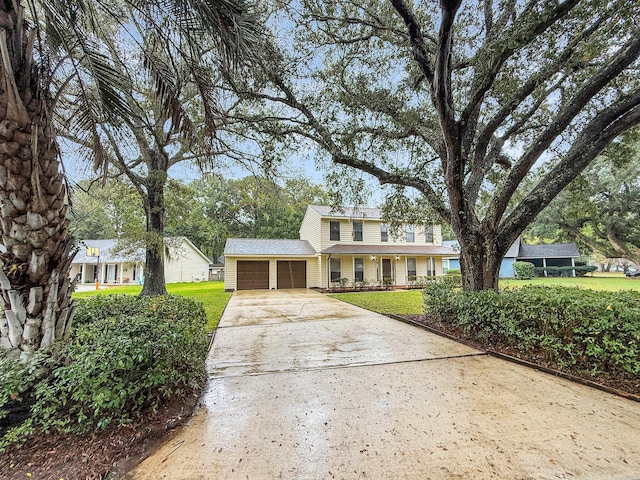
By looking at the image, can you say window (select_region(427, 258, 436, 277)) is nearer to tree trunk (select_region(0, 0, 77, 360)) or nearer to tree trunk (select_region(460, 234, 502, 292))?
tree trunk (select_region(460, 234, 502, 292))

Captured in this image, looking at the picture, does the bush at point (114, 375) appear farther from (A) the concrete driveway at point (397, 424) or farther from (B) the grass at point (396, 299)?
(B) the grass at point (396, 299)

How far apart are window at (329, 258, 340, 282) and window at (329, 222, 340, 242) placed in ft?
4.35

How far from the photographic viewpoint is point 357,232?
18406mm

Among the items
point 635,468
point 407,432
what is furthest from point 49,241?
point 635,468

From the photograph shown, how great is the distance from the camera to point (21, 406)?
7.52 ft

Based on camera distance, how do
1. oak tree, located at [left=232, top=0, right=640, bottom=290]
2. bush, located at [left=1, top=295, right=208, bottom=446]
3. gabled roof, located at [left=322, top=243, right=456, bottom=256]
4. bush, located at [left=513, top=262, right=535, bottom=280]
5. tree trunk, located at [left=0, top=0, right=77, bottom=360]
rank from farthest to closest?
bush, located at [left=513, top=262, right=535, bottom=280]
gabled roof, located at [left=322, top=243, right=456, bottom=256]
oak tree, located at [left=232, top=0, right=640, bottom=290]
tree trunk, located at [left=0, top=0, right=77, bottom=360]
bush, located at [left=1, top=295, right=208, bottom=446]

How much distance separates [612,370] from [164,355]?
5113mm

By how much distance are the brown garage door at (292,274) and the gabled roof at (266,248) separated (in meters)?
0.86

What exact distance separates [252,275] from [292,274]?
2.53m

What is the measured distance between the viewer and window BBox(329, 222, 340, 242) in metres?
17.9

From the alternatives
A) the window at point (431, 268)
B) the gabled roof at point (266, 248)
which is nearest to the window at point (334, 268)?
the gabled roof at point (266, 248)

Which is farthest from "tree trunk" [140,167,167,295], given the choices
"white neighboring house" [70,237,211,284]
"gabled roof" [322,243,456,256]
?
"white neighboring house" [70,237,211,284]

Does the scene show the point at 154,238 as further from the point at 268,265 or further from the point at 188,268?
the point at 188,268

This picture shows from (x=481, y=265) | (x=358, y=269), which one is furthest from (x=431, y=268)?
(x=481, y=265)
